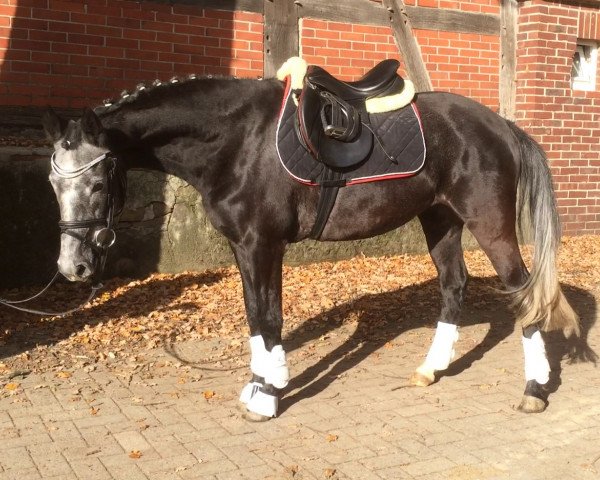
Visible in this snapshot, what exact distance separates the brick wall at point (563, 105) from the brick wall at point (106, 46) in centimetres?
373

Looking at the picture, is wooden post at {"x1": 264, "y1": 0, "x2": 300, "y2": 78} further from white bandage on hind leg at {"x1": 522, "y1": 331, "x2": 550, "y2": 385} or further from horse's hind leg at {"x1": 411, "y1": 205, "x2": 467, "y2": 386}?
white bandage on hind leg at {"x1": 522, "y1": 331, "x2": 550, "y2": 385}

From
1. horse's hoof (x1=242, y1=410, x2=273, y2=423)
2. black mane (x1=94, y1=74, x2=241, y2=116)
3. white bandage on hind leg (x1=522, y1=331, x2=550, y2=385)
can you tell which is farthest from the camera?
white bandage on hind leg (x1=522, y1=331, x2=550, y2=385)

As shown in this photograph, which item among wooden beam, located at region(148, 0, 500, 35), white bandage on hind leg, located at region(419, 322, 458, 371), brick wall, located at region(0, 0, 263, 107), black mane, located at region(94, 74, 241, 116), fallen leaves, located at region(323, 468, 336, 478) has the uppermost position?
wooden beam, located at region(148, 0, 500, 35)

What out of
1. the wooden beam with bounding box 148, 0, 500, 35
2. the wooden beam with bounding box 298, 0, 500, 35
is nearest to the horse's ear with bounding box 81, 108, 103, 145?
the wooden beam with bounding box 148, 0, 500, 35

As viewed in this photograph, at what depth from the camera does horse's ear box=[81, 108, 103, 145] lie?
3707 millimetres

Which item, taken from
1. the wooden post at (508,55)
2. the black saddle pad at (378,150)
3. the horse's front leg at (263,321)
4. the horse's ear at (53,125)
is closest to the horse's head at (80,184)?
the horse's ear at (53,125)

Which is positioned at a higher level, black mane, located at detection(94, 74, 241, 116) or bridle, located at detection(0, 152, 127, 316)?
black mane, located at detection(94, 74, 241, 116)

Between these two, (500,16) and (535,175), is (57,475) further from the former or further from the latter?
(500,16)

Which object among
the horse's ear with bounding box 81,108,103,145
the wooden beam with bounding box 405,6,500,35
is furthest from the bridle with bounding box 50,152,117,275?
the wooden beam with bounding box 405,6,500,35

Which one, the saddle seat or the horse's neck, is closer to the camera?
the horse's neck

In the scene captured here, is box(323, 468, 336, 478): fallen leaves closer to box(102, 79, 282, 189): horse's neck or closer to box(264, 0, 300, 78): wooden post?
box(102, 79, 282, 189): horse's neck

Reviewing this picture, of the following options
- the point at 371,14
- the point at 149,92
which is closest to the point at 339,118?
the point at 149,92

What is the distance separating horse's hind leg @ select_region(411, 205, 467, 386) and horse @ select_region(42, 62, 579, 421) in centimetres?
2

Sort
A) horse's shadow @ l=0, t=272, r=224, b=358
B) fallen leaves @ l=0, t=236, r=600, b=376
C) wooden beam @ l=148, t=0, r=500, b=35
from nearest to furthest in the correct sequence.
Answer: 1. fallen leaves @ l=0, t=236, r=600, b=376
2. horse's shadow @ l=0, t=272, r=224, b=358
3. wooden beam @ l=148, t=0, r=500, b=35
